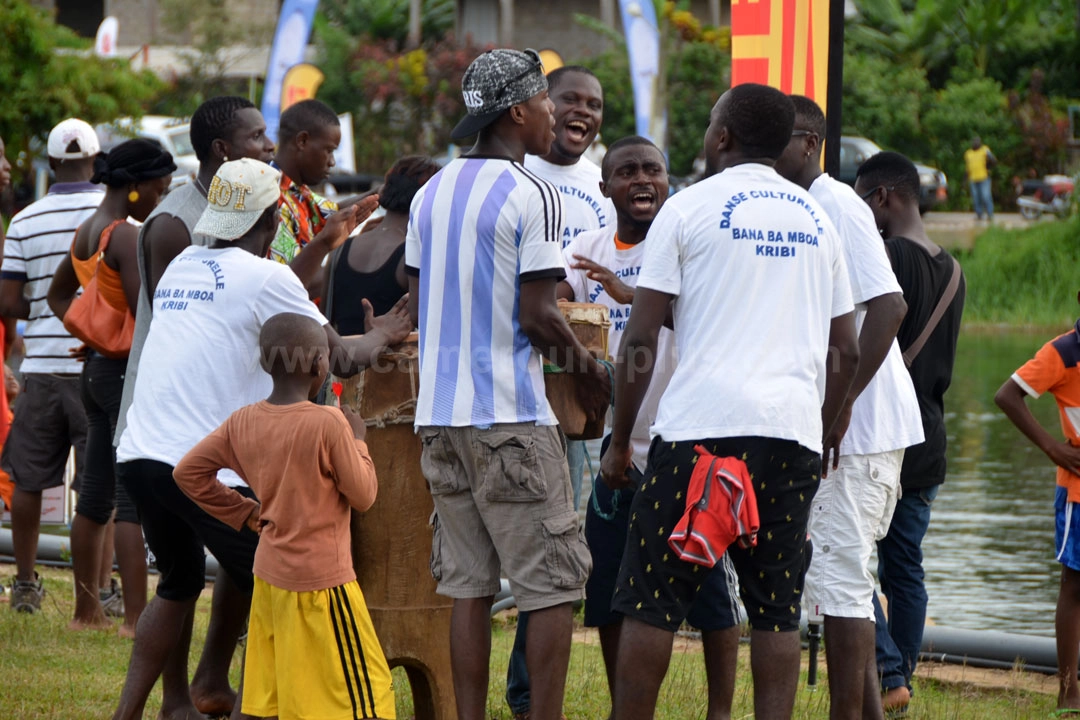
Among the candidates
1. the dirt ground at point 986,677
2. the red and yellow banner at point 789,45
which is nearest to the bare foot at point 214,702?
the dirt ground at point 986,677

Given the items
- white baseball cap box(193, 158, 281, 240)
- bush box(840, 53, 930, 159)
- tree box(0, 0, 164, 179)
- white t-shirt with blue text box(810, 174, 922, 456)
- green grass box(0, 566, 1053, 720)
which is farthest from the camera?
bush box(840, 53, 930, 159)

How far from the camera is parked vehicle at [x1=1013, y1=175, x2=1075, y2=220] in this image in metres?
29.3

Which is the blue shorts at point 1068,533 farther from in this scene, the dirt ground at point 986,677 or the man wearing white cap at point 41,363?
the man wearing white cap at point 41,363

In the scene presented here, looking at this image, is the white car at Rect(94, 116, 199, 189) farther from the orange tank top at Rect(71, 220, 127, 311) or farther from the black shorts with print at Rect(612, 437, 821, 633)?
the black shorts with print at Rect(612, 437, 821, 633)

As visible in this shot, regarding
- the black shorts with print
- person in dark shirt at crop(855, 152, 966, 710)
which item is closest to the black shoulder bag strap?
person in dark shirt at crop(855, 152, 966, 710)

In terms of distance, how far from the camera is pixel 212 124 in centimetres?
580

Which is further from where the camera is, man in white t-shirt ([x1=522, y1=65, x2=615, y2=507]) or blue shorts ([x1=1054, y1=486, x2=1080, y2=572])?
man in white t-shirt ([x1=522, y1=65, x2=615, y2=507])

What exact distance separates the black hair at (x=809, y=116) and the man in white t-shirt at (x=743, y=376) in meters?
0.96

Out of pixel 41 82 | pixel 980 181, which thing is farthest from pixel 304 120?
pixel 980 181

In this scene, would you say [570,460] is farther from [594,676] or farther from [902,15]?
[902,15]

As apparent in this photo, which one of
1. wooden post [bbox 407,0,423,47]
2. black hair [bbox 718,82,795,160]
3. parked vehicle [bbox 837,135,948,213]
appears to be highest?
wooden post [bbox 407,0,423,47]

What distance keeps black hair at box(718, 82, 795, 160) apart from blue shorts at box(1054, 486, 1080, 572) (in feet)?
8.09

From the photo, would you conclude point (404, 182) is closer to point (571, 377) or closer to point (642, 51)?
point (571, 377)

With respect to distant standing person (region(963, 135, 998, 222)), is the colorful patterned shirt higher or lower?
lower
